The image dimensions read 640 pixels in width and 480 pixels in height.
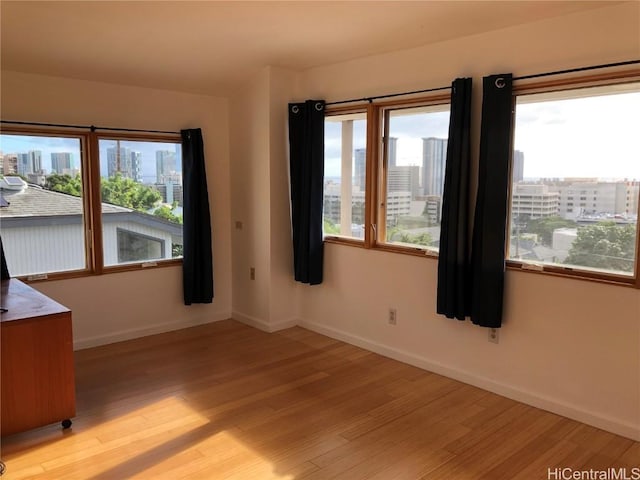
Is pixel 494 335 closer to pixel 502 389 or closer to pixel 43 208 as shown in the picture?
pixel 502 389

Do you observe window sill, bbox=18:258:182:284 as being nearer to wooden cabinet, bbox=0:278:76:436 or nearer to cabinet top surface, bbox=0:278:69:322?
cabinet top surface, bbox=0:278:69:322

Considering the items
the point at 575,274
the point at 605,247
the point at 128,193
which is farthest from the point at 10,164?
the point at 605,247

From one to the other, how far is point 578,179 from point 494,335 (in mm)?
1152

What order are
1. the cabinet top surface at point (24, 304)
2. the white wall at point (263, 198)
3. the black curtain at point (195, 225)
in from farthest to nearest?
the black curtain at point (195, 225), the white wall at point (263, 198), the cabinet top surface at point (24, 304)

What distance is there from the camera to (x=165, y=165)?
4832 mm

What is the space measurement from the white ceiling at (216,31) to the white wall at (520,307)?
0.48ft

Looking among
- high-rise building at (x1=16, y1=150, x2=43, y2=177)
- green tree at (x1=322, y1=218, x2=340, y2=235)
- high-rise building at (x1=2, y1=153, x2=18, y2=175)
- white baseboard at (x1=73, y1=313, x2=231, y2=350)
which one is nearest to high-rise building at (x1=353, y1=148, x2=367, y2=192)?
green tree at (x1=322, y1=218, x2=340, y2=235)

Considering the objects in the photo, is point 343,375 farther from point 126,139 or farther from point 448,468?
point 126,139

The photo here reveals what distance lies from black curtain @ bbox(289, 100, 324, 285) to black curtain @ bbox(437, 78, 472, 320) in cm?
130

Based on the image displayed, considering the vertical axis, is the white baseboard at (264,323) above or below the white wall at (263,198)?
below

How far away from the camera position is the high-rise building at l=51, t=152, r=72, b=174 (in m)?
4.16

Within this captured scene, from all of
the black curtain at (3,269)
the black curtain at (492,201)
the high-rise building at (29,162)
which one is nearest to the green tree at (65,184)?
the high-rise building at (29,162)

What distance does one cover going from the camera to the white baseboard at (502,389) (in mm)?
2934

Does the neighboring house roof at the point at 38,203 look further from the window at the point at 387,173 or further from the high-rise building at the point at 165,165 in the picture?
the window at the point at 387,173
